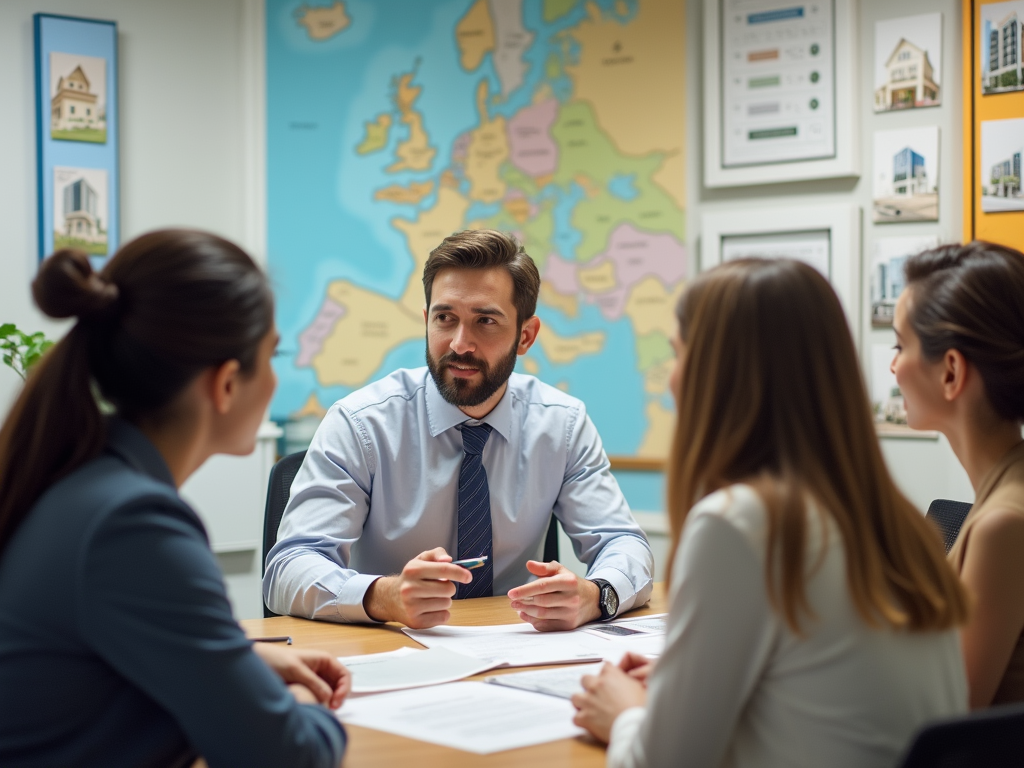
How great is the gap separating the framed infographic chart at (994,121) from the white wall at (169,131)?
8.33ft

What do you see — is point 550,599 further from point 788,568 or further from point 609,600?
Result: point 788,568

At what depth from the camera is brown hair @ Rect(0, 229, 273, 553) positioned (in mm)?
1110

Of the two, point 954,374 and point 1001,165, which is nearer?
point 954,374

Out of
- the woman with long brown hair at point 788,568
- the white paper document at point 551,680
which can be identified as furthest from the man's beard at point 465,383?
the woman with long brown hair at point 788,568

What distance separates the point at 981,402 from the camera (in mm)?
1533

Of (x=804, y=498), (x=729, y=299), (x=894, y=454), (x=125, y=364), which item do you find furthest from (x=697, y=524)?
(x=894, y=454)

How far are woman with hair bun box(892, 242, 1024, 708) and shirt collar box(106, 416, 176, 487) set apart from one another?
3.54ft

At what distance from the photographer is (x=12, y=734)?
3.38 feet

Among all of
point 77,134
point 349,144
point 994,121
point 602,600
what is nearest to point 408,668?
point 602,600

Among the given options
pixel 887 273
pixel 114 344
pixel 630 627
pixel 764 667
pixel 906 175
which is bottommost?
pixel 630 627

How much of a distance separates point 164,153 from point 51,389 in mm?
2920

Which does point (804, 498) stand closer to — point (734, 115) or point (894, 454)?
point (894, 454)

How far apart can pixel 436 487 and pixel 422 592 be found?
0.53 metres

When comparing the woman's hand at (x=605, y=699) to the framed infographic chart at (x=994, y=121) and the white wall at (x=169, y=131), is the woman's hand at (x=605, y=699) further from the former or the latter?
the white wall at (x=169, y=131)
